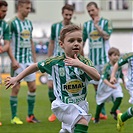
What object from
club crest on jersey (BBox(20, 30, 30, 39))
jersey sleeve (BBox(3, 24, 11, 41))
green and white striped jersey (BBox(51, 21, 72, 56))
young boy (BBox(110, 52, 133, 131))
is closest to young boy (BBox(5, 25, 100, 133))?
young boy (BBox(110, 52, 133, 131))

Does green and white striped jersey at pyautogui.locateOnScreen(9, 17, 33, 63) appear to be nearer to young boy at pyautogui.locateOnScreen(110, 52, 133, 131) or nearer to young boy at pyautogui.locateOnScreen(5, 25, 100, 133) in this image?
young boy at pyautogui.locateOnScreen(110, 52, 133, 131)

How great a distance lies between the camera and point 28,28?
10414 millimetres

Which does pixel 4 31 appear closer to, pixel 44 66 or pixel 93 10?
pixel 93 10

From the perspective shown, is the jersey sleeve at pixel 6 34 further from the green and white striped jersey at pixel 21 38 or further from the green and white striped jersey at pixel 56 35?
the green and white striped jersey at pixel 56 35

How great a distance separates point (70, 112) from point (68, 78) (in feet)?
1.32

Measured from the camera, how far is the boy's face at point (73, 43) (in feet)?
21.0

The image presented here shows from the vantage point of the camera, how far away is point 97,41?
1107cm

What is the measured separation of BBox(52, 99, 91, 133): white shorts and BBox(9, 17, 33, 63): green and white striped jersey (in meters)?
3.84

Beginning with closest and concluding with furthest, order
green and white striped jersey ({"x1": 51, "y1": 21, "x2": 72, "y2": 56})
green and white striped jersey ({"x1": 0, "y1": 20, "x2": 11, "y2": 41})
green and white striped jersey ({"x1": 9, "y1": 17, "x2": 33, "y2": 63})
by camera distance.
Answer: green and white striped jersey ({"x1": 0, "y1": 20, "x2": 11, "y2": 41}) → green and white striped jersey ({"x1": 9, "y1": 17, "x2": 33, "y2": 63}) → green and white striped jersey ({"x1": 51, "y1": 21, "x2": 72, "y2": 56})

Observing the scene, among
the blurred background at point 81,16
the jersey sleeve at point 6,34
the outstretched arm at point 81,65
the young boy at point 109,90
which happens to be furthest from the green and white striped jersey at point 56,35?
the blurred background at point 81,16

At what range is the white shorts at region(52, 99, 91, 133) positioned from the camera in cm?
645

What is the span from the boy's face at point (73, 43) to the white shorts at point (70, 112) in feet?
1.90

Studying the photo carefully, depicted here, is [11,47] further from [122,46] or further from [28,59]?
[122,46]

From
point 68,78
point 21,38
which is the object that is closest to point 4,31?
point 21,38
